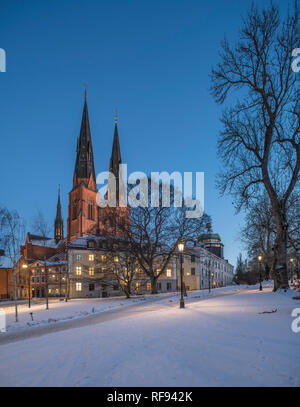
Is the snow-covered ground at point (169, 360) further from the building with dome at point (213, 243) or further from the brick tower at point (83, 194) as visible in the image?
the building with dome at point (213, 243)

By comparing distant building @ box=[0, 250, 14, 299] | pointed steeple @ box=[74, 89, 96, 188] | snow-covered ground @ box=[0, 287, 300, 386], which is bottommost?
distant building @ box=[0, 250, 14, 299]

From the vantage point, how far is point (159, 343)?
21.7 feet

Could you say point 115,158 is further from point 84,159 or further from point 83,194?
point 83,194

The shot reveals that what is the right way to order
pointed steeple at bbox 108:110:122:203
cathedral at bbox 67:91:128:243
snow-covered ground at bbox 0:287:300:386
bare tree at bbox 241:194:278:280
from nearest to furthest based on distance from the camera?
snow-covered ground at bbox 0:287:300:386, bare tree at bbox 241:194:278:280, cathedral at bbox 67:91:128:243, pointed steeple at bbox 108:110:122:203

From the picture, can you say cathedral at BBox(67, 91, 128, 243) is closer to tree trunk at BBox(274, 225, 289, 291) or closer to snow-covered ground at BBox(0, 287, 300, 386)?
tree trunk at BBox(274, 225, 289, 291)

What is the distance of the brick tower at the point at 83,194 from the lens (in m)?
71.4

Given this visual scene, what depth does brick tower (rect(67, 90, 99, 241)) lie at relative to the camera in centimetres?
7144

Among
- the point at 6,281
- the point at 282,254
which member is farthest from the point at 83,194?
the point at 282,254

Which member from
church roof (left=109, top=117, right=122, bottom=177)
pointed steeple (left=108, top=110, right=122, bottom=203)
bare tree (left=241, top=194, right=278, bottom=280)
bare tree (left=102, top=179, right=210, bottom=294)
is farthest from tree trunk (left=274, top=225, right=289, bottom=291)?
church roof (left=109, top=117, right=122, bottom=177)
